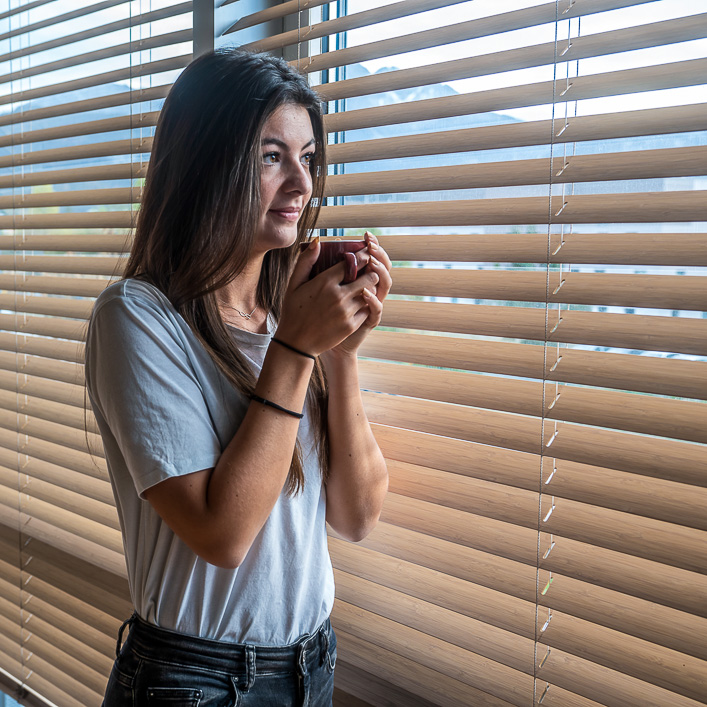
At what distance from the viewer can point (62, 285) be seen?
168cm

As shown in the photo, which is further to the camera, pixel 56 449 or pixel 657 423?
pixel 56 449

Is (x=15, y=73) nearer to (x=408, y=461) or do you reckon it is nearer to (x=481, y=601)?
(x=408, y=461)

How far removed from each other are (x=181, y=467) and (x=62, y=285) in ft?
3.47

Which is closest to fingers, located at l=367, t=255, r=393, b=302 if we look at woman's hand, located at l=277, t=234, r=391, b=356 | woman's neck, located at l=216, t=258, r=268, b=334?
woman's hand, located at l=277, t=234, r=391, b=356

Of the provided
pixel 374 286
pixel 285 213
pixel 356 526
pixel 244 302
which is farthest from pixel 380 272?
pixel 356 526

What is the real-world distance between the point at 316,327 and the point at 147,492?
291mm

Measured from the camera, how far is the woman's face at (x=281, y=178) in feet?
3.17

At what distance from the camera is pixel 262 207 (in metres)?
0.97

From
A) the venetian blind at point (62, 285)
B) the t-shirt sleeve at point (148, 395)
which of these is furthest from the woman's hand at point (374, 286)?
the venetian blind at point (62, 285)

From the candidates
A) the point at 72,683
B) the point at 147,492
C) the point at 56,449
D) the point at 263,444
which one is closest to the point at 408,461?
the point at 263,444

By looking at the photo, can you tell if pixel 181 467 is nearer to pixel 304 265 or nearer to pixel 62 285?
pixel 304 265

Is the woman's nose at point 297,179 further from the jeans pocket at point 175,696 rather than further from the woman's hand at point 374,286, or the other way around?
the jeans pocket at point 175,696

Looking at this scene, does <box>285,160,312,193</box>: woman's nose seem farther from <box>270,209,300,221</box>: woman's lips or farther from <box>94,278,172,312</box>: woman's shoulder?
<box>94,278,172,312</box>: woman's shoulder

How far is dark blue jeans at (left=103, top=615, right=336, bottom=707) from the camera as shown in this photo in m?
0.88
